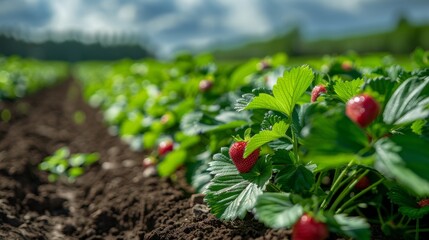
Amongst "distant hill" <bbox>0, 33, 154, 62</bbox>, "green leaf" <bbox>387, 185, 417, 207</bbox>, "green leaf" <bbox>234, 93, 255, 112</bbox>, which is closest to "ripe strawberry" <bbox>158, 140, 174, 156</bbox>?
"green leaf" <bbox>234, 93, 255, 112</bbox>

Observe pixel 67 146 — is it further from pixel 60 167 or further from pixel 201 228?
pixel 201 228

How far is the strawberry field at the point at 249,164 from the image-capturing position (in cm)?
140

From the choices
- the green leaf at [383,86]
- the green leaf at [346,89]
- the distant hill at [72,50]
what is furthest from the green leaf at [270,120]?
the distant hill at [72,50]

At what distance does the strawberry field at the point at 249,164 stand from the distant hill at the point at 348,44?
35.1 meters

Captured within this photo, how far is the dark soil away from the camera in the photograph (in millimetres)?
2168

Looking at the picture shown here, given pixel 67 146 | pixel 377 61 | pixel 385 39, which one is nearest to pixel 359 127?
pixel 377 61

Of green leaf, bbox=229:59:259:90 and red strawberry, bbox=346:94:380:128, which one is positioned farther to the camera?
green leaf, bbox=229:59:259:90

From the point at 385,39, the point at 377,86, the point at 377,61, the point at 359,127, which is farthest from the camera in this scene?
the point at 385,39

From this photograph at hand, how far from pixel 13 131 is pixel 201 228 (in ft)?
14.6

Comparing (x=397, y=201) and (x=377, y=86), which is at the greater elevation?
(x=377, y=86)

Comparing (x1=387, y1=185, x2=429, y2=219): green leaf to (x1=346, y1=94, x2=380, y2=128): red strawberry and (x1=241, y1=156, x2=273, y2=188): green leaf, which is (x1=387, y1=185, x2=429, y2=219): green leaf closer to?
(x1=241, y1=156, x2=273, y2=188): green leaf

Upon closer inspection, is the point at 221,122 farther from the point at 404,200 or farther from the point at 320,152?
the point at 320,152

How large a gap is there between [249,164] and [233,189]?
0.39 feet

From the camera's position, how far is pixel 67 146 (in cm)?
552
